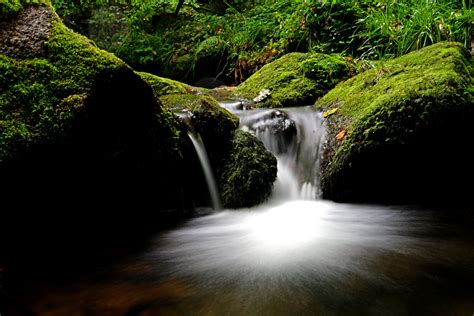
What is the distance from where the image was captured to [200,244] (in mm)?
2297

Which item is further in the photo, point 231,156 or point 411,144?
point 231,156

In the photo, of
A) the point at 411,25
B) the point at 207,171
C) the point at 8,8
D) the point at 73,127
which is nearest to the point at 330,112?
the point at 207,171

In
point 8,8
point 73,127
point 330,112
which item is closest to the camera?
point 73,127

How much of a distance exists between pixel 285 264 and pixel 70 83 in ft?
6.15

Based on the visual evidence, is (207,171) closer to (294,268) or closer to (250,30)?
(294,268)

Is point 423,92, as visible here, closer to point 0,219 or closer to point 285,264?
point 285,264

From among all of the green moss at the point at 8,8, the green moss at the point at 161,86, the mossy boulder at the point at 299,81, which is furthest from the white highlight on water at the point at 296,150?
the green moss at the point at 8,8

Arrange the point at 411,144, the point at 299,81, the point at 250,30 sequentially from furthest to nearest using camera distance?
1. the point at 250,30
2. the point at 299,81
3. the point at 411,144

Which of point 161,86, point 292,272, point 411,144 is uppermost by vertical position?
point 161,86

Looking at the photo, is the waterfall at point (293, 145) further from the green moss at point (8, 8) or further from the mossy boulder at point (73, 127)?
the green moss at point (8, 8)

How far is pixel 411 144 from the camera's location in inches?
104

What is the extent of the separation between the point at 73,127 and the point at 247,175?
151cm

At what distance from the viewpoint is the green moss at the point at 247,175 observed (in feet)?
9.62

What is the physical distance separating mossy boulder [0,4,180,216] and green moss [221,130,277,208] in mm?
564
